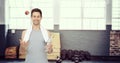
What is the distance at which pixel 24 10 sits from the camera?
39.1ft

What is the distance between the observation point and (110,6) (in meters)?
11.5

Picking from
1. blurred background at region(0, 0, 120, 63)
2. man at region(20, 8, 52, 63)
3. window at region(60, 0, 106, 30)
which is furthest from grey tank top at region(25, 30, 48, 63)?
window at region(60, 0, 106, 30)

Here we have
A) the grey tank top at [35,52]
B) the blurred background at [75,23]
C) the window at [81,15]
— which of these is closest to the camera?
the grey tank top at [35,52]

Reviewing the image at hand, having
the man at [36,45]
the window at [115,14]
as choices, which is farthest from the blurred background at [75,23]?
the man at [36,45]

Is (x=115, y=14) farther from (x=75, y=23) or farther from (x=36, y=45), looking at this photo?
(x=36, y=45)

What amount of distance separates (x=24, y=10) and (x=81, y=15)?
8.09 ft

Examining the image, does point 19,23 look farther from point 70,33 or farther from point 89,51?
point 89,51

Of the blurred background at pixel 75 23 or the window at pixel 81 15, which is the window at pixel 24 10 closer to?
the blurred background at pixel 75 23

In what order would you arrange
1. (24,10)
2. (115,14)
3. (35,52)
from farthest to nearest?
(24,10) → (115,14) → (35,52)

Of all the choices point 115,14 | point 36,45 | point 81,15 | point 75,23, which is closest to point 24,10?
point 75,23

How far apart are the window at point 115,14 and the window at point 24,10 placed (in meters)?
2.62

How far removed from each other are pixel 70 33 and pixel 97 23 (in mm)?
1263

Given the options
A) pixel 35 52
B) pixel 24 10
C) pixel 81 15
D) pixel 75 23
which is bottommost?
pixel 35 52

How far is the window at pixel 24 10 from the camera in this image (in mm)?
11953
